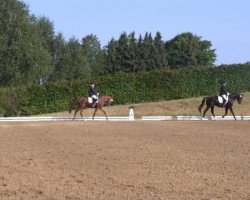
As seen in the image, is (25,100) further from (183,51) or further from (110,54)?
(183,51)

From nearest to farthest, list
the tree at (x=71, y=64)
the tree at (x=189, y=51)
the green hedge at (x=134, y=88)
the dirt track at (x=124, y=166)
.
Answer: the dirt track at (x=124, y=166), the green hedge at (x=134, y=88), the tree at (x=71, y=64), the tree at (x=189, y=51)

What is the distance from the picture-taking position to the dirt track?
11.9 meters

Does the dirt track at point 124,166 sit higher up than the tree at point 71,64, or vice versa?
the tree at point 71,64

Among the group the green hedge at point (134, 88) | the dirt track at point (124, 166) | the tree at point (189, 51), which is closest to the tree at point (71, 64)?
the green hedge at point (134, 88)

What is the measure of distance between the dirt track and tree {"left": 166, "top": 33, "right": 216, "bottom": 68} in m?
77.1

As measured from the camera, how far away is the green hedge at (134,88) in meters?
51.4

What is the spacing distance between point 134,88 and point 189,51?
49492 mm

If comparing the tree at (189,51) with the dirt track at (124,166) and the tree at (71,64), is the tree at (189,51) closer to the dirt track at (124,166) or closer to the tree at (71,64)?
the tree at (71,64)

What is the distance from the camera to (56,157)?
57.0 feet

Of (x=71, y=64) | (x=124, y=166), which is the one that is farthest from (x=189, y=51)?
(x=124, y=166)

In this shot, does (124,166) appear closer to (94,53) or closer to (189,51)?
(189,51)

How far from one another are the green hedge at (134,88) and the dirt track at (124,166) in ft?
84.6

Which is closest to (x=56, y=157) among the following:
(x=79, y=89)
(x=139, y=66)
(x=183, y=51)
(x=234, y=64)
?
(x=79, y=89)

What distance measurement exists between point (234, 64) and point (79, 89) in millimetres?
15853
